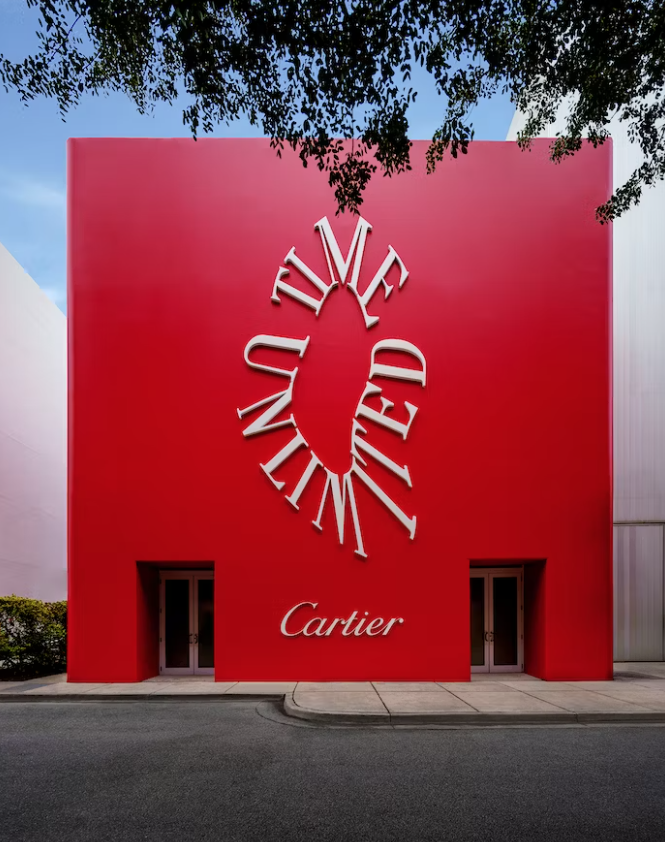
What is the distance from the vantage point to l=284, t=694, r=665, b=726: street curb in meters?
8.52

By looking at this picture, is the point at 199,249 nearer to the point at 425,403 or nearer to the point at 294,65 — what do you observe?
the point at 425,403

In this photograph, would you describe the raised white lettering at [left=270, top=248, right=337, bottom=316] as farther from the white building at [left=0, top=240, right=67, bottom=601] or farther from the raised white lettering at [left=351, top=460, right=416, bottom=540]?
the white building at [left=0, top=240, right=67, bottom=601]

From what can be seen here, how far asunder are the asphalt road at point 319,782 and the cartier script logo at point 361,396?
4.10m

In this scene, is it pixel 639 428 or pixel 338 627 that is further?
pixel 639 428

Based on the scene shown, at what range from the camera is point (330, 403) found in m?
11.5

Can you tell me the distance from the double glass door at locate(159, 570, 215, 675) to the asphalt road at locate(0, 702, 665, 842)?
3.37 meters

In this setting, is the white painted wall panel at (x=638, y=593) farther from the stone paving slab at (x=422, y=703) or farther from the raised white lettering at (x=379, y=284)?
the raised white lettering at (x=379, y=284)

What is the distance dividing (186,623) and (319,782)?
669 centimetres

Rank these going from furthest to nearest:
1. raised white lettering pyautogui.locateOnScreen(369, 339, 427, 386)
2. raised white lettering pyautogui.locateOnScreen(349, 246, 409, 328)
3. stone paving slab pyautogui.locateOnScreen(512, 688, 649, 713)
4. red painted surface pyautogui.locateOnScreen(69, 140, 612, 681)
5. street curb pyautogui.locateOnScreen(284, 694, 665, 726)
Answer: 1. raised white lettering pyautogui.locateOnScreen(349, 246, 409, 328)
2. raised white lettering pyautogui.locateOnScreen(369, 339, 427, 386)
3. red painted surface pyautogui.locateOnScreen(69, 140, 612, 681)
4. stone paving slab pyautogui.locateOnScreen(512, 688, 649, 713)
5. street curb pyautogui.locateOnScreen(284, 694, 665, 726)

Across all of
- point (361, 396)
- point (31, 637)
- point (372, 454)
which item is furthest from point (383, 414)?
point (31, 637)

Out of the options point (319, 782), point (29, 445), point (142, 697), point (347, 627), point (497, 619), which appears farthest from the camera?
point (29, 445)

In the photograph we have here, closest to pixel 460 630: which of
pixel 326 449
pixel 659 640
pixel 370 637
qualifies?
pixel 370 637

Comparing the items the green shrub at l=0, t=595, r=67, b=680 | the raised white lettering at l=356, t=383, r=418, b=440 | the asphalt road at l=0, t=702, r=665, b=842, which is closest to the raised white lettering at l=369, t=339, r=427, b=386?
the raised white lettering at l=356, t=383, r=418, b=440

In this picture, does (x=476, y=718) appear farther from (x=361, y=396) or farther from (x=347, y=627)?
(x=361, y=396)
